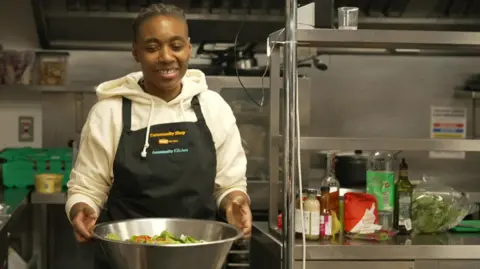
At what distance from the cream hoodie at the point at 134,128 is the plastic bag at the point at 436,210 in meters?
0.78

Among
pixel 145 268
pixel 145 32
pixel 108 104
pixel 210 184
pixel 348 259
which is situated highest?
pixel 145 32

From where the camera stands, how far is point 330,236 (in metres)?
2.12

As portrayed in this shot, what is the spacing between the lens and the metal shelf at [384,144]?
202 centimetres

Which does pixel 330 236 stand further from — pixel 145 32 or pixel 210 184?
pixel 145 32

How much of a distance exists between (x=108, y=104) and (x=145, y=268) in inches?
22.1

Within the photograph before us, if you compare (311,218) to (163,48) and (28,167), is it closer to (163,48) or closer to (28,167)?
(163,48)

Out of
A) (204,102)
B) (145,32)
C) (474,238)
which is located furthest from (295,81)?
(474,238)

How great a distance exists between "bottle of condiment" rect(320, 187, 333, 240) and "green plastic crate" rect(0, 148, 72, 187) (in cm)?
175

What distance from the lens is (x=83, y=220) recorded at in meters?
1.56

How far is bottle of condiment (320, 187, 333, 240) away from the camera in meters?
2.09

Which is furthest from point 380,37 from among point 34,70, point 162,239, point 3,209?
point 34,70

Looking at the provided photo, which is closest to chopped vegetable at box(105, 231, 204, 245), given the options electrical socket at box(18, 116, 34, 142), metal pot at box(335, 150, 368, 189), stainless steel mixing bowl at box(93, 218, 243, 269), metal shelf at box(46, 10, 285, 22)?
stainless steel mixing bowl at box(93, 218, 243, 269)

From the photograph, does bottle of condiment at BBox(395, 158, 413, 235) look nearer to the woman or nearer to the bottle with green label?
the bottle with green label

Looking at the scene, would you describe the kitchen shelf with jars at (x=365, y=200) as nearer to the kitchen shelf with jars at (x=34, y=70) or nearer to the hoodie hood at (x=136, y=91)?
the hoodie hood at (x=136, y=91)
